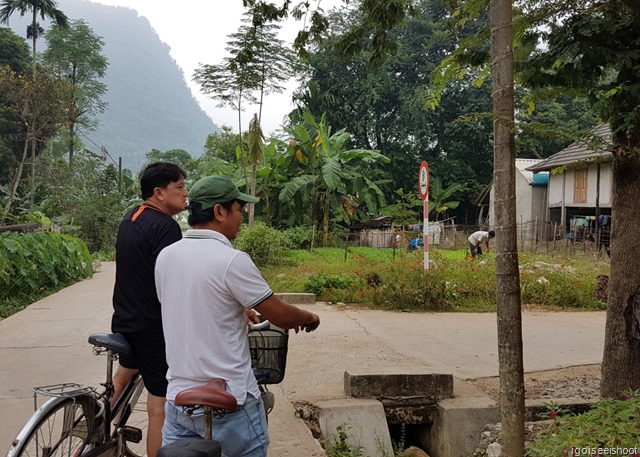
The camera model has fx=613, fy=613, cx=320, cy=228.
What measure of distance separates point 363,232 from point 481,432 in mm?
23040

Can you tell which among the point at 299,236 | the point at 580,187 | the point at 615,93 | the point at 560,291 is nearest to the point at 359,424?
the point at 615,93

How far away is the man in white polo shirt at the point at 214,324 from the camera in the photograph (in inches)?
90.3

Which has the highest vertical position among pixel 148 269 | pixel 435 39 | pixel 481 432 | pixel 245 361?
pixel 435 39

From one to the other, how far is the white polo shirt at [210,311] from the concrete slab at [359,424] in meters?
2.46

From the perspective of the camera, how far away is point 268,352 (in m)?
2.98

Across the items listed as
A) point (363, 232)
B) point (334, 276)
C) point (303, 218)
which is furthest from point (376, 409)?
point (363, 232)

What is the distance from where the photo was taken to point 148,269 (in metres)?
3.40

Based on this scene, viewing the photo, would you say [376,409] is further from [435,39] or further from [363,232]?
[435,39]

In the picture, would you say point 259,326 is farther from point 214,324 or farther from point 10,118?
point 10,118

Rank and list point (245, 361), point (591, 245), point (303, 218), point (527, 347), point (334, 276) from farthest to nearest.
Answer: point (303, 218), point (591, 245), point (334, 276), point (527, 347), point (245, 361)

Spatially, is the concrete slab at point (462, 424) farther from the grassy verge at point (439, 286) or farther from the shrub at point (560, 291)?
the shrub at point (560, 291)

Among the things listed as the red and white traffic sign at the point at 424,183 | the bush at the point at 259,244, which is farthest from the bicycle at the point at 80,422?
the bush at the point at 259,244

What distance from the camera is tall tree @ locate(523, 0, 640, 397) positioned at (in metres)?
4.34

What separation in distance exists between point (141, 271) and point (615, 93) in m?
3.41
